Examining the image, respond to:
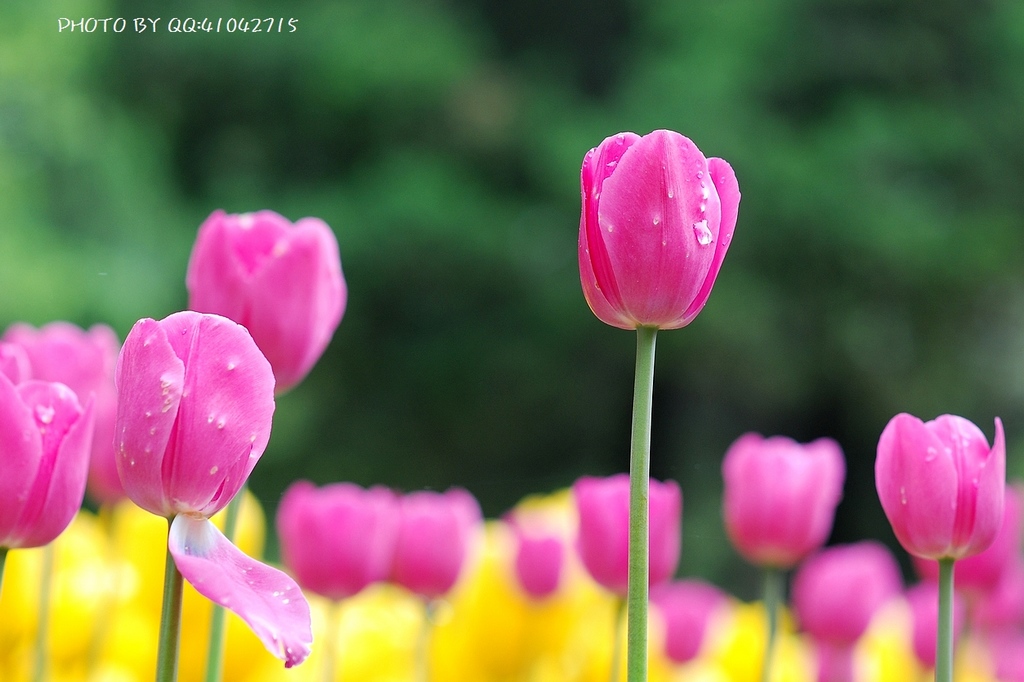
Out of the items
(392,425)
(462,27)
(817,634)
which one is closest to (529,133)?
(462,27)

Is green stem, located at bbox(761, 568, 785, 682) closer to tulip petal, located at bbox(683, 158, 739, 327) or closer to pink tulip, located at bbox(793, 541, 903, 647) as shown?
pink tulip, located at bbox(793, 541, 903, 647)

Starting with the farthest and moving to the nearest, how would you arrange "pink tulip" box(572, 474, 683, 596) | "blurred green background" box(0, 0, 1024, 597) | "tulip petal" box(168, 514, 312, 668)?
"blurred green background" box(0, 0, 1024, 597) → "pink tulip" box(572, 474, 683, 596) → "tulip petal" box(168, 514, 312, 668)

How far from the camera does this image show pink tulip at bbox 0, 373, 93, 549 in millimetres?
246

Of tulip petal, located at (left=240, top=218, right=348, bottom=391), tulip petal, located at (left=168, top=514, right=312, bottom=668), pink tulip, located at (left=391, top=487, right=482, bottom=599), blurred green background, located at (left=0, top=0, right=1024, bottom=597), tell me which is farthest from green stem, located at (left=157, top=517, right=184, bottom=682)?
blurred green background, located at (left=0, top=0, right=1024, bottom=597)

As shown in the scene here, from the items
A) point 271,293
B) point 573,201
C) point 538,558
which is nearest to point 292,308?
point 271,293

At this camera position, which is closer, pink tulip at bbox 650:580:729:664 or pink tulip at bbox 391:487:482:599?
pink tulip at bbox 391:487:482:599

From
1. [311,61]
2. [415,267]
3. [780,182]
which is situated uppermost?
[311,61]

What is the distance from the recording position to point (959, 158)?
10.0ft

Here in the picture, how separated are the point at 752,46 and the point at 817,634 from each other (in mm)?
2760

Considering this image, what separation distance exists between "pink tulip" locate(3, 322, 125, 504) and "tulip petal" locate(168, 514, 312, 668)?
123mm

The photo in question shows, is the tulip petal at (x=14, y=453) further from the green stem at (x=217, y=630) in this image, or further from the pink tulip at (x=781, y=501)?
the pink tulip at (x=781, y=501)

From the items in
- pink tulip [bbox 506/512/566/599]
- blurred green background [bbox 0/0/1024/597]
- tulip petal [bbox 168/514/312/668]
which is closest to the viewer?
tulip petal [bbox 168/514/312/668]

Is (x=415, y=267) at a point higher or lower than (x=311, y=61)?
lower

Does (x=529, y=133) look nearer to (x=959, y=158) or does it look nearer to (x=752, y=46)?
(x=752, y=46)
